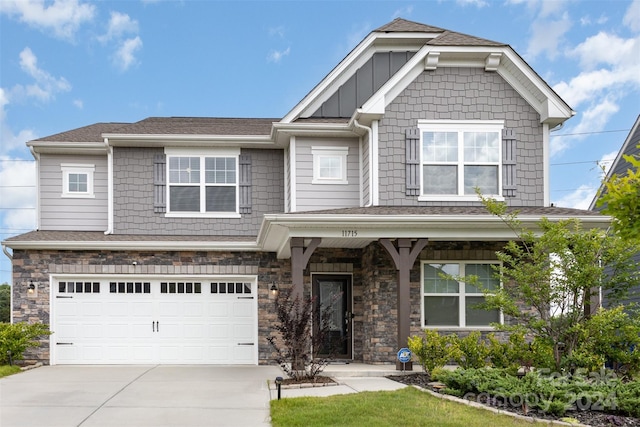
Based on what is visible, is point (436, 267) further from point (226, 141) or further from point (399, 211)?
point (226, 141)

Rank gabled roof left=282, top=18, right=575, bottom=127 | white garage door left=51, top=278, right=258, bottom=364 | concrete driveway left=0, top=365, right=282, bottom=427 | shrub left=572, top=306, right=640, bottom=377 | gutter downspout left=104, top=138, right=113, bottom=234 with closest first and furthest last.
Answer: concrete driveway left=0, top=365, right=282, bottom=427
shrub left=572, top=306, right=640, bottom=377
gabled roof left=282, top=18, right=575, bottom=127
white garage door left=51, top=278, right=258, bottom=364
gutter downspout left=104, top=138, right=113, bottom=234

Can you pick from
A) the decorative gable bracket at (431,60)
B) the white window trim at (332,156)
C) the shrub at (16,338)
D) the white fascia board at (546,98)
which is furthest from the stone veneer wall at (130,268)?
the white fascia board at (546,98)

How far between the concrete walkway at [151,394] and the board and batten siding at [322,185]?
3733 mm

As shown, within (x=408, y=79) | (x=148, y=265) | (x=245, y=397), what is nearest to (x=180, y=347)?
(x=148, y=265)

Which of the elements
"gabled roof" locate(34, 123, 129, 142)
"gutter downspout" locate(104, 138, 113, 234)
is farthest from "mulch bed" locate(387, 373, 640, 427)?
"gabled roof" locate(34, 123, 129, 142)

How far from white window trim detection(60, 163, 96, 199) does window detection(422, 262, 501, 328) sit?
8223 millimetres

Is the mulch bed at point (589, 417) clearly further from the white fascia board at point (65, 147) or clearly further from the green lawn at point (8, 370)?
the white fascia board at point (65, 147)

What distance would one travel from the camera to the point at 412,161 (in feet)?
48.1

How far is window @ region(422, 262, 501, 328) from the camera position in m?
14.9

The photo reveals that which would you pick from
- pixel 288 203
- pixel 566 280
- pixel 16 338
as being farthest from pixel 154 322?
pixel 566 280

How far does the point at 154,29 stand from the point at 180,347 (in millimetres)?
8646

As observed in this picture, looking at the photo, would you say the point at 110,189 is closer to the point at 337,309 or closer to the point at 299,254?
the point at 337,309

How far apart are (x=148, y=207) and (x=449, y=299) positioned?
725 cm

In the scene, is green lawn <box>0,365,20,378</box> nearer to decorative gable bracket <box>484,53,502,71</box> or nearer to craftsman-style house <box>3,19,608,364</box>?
craftsman-style house <box>3,19,608,364</box>
